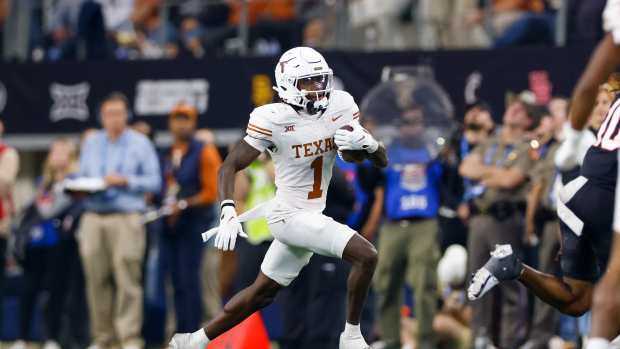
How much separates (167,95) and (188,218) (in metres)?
2.25

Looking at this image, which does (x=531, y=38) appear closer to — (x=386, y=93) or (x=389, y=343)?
(x=386, y=93)

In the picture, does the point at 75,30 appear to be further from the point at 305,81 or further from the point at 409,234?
the point at 305,81

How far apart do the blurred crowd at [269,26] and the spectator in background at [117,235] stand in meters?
2.25

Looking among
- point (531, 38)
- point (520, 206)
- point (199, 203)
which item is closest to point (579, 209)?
point (520, 206)

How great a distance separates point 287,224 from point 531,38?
5720 mm

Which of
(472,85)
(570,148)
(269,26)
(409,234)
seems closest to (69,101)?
(269,26)

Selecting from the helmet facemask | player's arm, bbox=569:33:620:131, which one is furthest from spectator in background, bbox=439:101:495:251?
player's arm, bbox=569:33:620:131

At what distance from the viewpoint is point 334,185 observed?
11148 mm

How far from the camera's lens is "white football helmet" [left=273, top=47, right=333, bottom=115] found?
8469mm

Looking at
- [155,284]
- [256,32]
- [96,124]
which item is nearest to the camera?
[155,284]

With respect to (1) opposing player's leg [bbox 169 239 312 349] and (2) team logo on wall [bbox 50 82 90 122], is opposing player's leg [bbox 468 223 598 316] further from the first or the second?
(2) team logo on wall [bbox 50 82 90 122]

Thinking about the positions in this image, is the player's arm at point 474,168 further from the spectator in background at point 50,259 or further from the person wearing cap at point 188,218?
the spectator in background at point 50,259

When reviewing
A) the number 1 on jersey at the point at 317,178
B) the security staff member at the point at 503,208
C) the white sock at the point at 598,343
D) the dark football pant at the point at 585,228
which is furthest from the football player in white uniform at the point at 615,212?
the security staff member at the point at 503,208

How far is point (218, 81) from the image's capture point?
1420 centimetres
